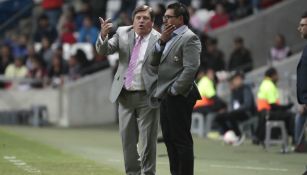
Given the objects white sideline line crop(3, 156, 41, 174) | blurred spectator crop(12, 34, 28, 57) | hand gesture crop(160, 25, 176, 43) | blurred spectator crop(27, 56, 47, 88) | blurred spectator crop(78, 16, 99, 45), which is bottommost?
white sideline line crop(3, 156, 41, 174)

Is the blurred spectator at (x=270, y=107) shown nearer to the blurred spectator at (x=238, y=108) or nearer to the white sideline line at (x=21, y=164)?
the blurred spectator at (x=238, y=108)

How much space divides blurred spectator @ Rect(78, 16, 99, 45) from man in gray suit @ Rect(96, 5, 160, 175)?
17716mm

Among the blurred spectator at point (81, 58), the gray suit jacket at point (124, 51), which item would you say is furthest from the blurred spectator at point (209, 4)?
the gray suit jacket at point (124, 51)

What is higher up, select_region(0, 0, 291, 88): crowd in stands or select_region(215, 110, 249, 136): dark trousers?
select_region(0, 0, 291, 88): crowd in stands

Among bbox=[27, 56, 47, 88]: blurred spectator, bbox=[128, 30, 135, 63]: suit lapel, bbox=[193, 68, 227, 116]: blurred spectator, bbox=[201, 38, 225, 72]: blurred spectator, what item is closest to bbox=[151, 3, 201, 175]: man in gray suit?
bbox=[128, 30, 135, 63]: suit lapel

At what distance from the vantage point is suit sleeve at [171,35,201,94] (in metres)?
12.0

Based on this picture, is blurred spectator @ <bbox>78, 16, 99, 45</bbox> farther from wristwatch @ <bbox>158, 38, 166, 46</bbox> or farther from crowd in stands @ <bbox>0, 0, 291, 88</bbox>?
wristwatch @ <bbox>158, 38, 166, 46</bbox>

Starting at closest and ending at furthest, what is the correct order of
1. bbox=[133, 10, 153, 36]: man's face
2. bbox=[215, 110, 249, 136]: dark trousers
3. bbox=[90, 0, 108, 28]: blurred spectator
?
bbox=[133, 10, 153, 36]: man's face < bbox=[215, 110, 249, 136]: dark trousers < bbox=[90, 0, 108, 28]: blurred spectator

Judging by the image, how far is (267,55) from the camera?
2916 centimetres

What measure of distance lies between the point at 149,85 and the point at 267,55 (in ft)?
55.3

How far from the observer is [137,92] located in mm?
12766

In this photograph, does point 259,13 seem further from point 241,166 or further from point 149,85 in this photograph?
point 149,85

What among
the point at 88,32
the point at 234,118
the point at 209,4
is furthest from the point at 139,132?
the point at 209,4

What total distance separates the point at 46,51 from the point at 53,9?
2.99m
